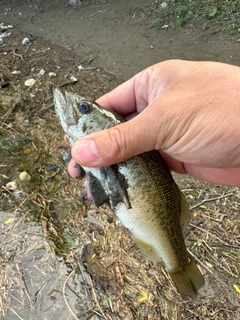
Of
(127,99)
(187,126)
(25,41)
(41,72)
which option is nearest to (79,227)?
(127,99)

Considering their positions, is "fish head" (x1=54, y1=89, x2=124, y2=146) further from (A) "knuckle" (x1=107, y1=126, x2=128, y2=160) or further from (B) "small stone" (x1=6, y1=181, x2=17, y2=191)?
(B) "small stone" (x1=6, y1=181, x2=17, y2=191)

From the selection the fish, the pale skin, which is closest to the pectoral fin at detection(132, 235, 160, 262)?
the fish

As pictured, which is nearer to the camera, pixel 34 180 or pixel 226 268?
pixel 226 268

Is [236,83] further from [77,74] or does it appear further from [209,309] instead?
[77,74]

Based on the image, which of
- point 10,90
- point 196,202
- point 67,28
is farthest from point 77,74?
point 196,202

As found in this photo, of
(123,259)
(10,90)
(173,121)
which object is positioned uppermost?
(173,121)

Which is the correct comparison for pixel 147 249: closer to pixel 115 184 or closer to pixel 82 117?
pixel 115 184

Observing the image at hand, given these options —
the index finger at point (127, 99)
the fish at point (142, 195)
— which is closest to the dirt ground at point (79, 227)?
the fish at point (142, 195)
